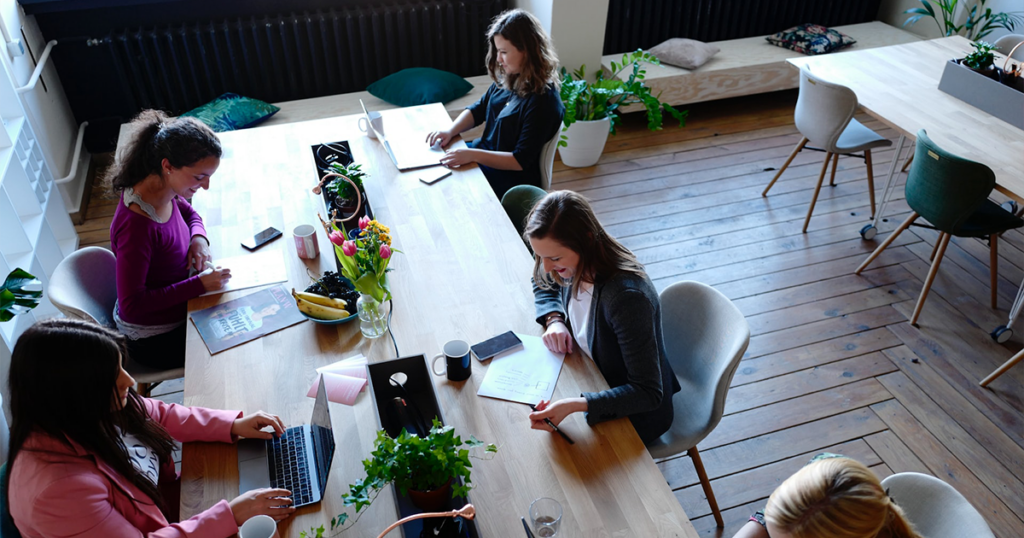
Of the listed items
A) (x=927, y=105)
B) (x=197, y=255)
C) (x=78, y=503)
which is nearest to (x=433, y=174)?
(x=197, y=255)

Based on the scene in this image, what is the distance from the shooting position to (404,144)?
3.18 meters

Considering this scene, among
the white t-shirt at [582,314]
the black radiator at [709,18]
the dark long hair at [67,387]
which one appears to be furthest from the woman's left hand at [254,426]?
the black radiator at [709,18]

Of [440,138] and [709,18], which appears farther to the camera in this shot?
[709,18]

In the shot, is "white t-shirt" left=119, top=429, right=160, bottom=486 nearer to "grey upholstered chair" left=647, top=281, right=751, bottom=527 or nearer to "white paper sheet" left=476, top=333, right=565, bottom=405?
"white paper sheet" left=476, top=333, right=565, bottom=405

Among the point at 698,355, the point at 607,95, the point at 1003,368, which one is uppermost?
the point at 698,355

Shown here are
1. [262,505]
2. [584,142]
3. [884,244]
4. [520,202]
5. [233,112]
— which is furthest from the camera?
[584,142]

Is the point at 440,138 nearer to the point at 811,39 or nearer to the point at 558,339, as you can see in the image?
the point at 558,339

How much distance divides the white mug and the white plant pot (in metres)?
1.49

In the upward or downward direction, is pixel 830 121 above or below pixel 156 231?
below

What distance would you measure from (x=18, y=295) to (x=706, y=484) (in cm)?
208

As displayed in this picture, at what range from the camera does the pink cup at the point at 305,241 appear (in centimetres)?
239

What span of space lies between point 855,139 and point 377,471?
3448 millimetres

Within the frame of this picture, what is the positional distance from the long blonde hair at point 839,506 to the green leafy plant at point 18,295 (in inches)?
71.8

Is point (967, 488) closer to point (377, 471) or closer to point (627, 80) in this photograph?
point (377, 471)
